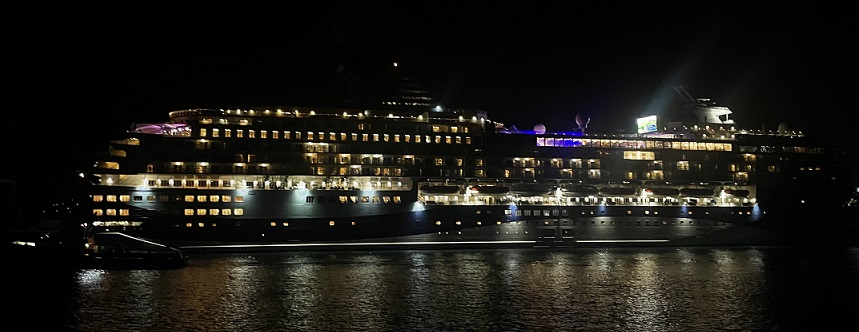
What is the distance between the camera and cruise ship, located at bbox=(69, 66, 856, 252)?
49719 millimetres

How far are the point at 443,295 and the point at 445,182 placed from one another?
80.4 ft

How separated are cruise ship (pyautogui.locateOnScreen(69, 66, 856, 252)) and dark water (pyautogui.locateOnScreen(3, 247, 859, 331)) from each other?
4887 millimetres

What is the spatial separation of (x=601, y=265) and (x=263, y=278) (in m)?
→ 19.2

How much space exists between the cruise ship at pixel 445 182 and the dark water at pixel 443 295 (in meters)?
4.89

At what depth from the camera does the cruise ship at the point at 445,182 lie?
163 ft

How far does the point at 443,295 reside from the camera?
31.7 metres

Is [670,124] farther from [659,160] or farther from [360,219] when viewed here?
[360,219]

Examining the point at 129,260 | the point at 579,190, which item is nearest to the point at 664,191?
the point at 579,190

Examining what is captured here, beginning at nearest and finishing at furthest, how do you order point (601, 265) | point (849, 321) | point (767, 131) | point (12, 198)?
1. point (849, 321)
2. point (601, 265)
3. point (767, 131)
4. point (12, 198)

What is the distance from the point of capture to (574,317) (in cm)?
2662

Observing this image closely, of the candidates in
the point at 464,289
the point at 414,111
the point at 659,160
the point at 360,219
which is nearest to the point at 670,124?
the point at 659,160

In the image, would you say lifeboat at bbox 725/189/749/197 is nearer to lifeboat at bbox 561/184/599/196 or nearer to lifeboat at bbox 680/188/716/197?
lifeboat at bbox 680/188/716/197

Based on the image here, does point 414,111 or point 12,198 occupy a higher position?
point 414,111

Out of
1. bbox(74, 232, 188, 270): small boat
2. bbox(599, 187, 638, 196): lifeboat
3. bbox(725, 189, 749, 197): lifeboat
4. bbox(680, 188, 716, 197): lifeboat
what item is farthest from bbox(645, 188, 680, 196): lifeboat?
bbox(74, 232, 188, 270): small boat
